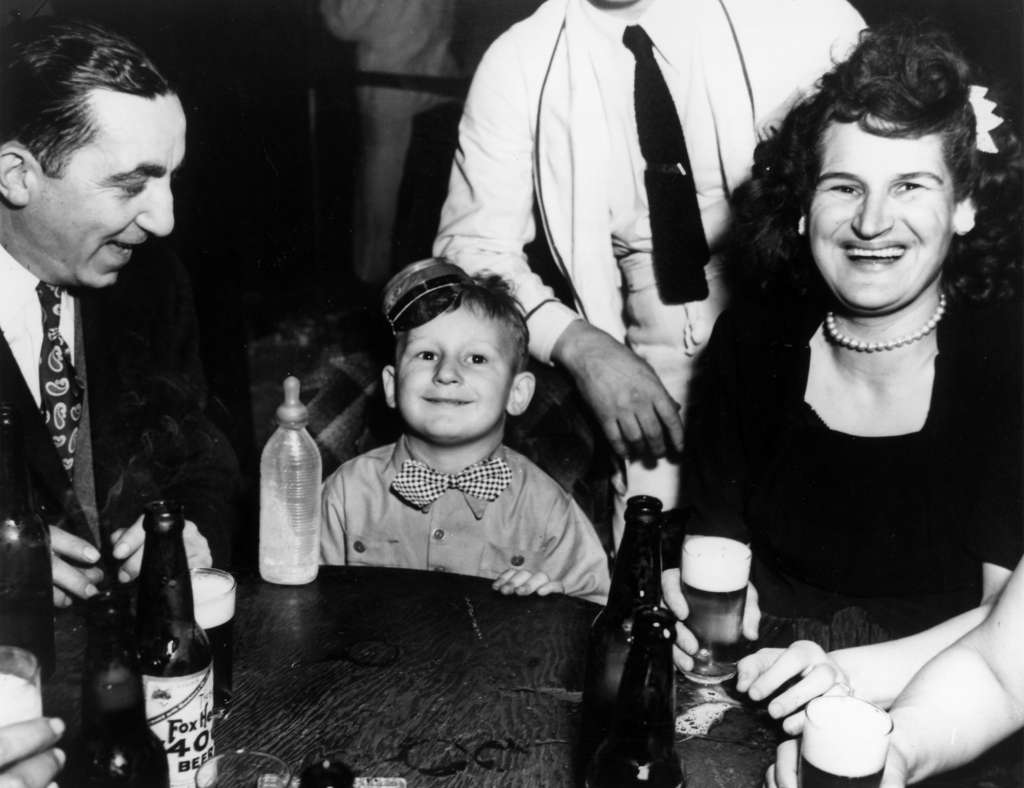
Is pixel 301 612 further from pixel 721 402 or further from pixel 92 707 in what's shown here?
pixel 721 402

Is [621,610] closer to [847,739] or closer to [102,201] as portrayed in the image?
[847,739]

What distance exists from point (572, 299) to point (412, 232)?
17.3 inches

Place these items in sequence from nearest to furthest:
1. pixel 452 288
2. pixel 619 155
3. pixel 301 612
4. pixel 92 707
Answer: pixel 92 707, pixel 301 612, pixel 452 288, pixel 619 155

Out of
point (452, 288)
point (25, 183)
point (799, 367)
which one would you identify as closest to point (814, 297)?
point (799, 367)

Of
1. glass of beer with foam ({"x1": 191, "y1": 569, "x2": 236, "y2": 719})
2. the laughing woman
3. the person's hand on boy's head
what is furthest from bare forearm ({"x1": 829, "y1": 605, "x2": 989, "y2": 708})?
glass of beer with foam ({"x1": 191, "y1": 569, "x2": 236, "y2": 719})

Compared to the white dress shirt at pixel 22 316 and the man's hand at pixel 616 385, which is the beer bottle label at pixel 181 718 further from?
the man's hand at pixel 616 385

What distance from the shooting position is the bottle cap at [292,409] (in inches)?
54.7

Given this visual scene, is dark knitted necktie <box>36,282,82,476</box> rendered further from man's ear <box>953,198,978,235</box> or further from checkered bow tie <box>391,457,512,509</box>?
man's ear <box>953,198,978,235</box>

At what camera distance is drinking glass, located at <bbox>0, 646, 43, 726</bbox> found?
0.76m

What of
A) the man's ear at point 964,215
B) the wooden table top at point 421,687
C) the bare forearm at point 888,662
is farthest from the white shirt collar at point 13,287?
the man's ear at point 964,215

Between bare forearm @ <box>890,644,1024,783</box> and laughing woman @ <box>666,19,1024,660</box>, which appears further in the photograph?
laughing woman @ <box>666,19,1024,660</box>

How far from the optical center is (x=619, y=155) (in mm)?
2004

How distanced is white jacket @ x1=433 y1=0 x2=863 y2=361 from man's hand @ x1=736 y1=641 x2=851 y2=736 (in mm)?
1027

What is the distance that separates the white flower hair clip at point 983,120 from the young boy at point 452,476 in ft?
2.87
